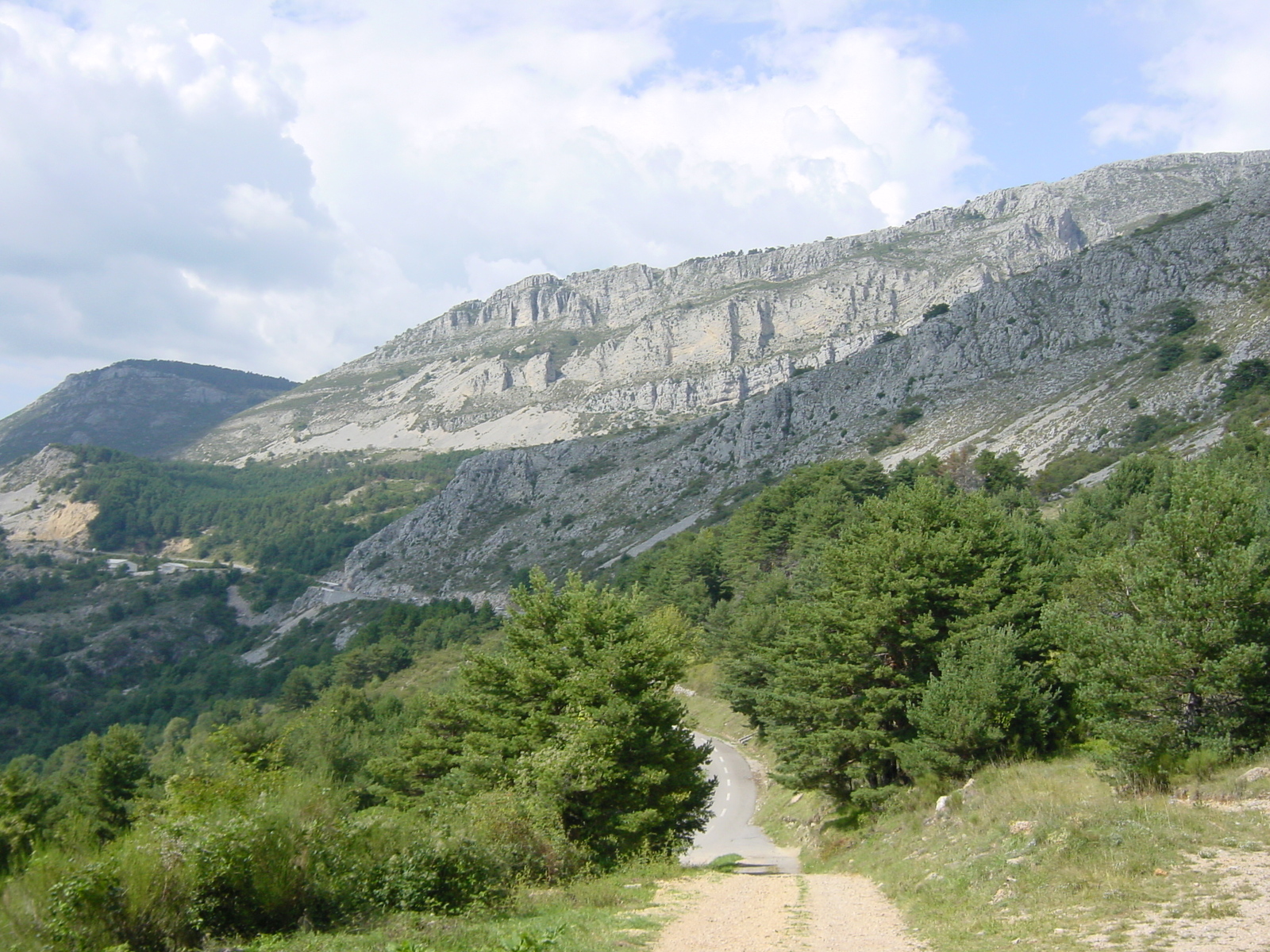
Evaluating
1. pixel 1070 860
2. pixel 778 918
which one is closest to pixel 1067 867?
pixel 1070 860

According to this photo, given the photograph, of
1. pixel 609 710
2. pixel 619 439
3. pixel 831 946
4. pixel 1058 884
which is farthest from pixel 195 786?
pixel 619 439

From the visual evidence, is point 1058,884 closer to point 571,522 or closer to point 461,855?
point 461,855

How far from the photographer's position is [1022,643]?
22.9 meters

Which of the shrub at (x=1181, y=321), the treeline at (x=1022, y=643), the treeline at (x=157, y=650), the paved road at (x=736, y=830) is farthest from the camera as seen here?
the shrub at (x=1181, y=321)

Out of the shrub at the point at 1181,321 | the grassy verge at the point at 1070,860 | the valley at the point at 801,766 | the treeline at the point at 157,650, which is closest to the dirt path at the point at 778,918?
the valley at the point at 801,766

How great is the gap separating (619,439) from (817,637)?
5338 inches

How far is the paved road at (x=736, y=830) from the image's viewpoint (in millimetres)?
26297

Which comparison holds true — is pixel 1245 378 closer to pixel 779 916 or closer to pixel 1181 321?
pixel 1181 321

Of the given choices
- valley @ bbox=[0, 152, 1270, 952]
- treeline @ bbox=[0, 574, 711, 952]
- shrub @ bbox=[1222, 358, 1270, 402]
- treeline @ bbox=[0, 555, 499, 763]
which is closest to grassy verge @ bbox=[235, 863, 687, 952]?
valley @ bbox=[0, 152, 1270, 952]

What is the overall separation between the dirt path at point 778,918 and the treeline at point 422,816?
3010 mm

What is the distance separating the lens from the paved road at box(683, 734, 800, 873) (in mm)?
26297

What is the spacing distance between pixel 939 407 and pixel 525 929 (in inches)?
4322

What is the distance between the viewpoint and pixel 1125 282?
113625 mm

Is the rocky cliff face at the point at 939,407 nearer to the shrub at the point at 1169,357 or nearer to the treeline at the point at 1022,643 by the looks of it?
the shrub at the point at 1169,357
